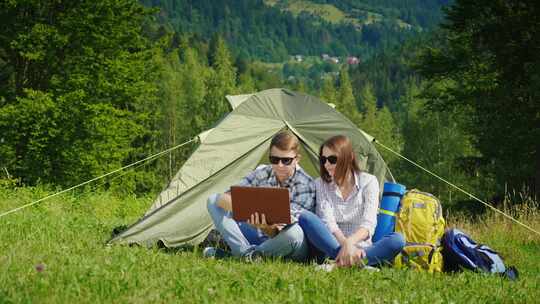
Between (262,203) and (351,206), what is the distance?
83 cm

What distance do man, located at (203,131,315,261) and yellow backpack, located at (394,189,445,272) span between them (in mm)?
819

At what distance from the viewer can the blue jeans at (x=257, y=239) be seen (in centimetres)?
548

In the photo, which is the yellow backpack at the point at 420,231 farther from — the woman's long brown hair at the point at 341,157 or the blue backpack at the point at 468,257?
the woman's long brown hair at the point at 341,157

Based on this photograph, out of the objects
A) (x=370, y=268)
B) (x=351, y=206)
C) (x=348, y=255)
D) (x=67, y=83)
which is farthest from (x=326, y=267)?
(x=67, y=83)

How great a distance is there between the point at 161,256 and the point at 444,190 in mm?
35278

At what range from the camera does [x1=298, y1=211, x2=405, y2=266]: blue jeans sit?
17.6 ft

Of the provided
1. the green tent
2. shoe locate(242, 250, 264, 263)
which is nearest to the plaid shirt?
shoe locate(242, 250, 264, 263)

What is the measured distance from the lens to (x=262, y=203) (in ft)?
17.2

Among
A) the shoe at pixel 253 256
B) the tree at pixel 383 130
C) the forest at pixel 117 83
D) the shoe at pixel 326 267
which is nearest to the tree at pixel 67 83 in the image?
the forest at pixel 117 83

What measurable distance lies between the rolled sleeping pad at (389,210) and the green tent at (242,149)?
1.66 metres

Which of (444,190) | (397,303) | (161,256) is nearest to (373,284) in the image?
(397,303)

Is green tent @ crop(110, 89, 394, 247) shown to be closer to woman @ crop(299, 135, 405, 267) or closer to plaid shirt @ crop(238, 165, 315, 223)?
plaid shirt @ crop(238, 165, 315, 223)

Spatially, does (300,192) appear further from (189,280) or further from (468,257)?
(189,280)

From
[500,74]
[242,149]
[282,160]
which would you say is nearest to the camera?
[282,160]
